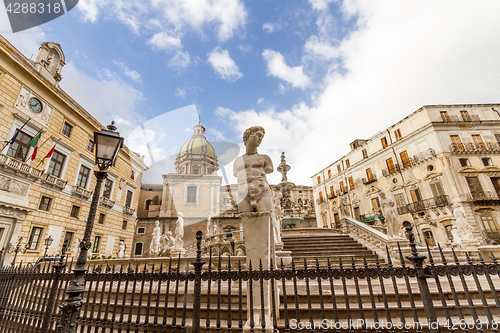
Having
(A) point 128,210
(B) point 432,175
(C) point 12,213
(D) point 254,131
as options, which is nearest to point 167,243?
(C) point 12,213

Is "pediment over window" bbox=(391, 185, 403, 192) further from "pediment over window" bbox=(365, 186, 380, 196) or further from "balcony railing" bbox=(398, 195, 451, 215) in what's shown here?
"balcony railing" bbox=(398, 195, 451, 215)

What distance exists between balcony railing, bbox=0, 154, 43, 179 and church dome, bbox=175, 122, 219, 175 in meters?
30.4

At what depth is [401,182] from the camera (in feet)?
83.8

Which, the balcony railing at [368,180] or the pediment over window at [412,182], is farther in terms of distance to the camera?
the balcony railing at [368,180]

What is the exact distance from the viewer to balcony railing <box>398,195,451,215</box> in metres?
20.9

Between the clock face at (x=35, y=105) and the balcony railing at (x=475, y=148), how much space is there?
3463cm

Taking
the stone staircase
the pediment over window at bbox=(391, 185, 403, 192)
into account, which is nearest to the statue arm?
the stone staircase

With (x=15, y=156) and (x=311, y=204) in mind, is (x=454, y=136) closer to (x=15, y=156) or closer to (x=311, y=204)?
(x=311, y=204)

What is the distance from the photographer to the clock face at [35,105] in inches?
591

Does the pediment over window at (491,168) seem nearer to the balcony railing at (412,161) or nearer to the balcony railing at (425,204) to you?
the balcony railing at (412,161)

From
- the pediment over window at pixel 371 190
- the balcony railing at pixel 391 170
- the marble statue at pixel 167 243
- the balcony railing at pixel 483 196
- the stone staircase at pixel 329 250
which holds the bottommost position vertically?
the stone staircase at pixel 329 250

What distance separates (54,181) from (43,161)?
1751 mm

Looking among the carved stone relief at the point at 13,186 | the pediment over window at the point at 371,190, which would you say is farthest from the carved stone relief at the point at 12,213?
the pediment over window at the point at 371,190

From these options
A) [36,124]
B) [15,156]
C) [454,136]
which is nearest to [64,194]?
[15,156]
